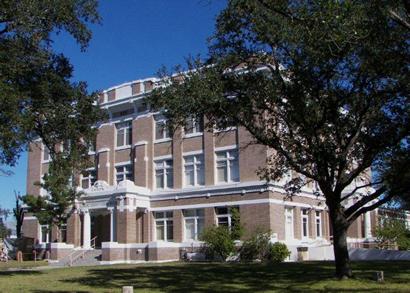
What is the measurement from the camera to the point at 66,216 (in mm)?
45844

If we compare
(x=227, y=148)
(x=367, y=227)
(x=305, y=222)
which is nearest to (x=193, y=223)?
(x=227, y=148)

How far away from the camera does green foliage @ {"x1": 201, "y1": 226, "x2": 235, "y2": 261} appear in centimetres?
3691

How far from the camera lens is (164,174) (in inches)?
1763

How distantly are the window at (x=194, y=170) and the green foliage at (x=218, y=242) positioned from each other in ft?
17.0

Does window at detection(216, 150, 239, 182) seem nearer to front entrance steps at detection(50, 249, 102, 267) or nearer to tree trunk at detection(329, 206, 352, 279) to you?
front entrance steps at detection(50, 249, 102, 267)

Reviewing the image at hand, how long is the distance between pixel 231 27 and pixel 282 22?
2455 mm

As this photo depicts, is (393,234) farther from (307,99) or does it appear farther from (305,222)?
(307,99)

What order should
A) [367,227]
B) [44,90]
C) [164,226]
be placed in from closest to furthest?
[44,90] → [164,226] → [367,227]

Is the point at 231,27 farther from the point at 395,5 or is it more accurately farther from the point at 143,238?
the point at 143,238

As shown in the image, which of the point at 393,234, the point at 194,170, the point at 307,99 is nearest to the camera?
the point at 307,99

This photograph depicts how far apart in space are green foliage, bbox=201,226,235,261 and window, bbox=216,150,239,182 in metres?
4.04

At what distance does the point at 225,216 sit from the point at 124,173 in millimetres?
11107

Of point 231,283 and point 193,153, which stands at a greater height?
point 193,153

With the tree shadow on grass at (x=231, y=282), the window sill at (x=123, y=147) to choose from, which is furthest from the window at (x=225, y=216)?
the tree shadow on grass at (x=231, y=282)
